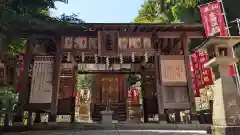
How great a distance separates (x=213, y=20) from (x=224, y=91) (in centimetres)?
585

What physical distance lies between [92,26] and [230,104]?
7071 millimetres

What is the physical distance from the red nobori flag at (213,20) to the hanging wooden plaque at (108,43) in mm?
4471

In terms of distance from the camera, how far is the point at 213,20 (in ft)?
36.7

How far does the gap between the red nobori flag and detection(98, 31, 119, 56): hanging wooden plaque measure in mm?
4471

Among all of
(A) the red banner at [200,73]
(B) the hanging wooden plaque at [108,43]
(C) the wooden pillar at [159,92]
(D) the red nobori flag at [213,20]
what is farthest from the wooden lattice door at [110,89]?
(D) the red nobori flag at [213,20]

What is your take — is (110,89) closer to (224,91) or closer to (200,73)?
(200,73)

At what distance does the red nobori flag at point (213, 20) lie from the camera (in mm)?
11020

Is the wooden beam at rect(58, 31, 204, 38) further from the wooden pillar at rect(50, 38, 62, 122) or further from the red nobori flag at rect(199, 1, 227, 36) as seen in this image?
the wooden pillar at rect(50, 38, 62, 122)

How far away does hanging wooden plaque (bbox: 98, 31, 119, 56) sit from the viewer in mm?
11309

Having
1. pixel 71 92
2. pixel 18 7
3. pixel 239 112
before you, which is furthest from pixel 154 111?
pixel 18 7

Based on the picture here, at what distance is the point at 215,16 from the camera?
1130 centimetres

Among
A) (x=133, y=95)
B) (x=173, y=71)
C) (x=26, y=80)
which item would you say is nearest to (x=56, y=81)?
(x=26, y=80)

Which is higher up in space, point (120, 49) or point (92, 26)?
point (92, 26)

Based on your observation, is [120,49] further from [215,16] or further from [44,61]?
[215,16]
